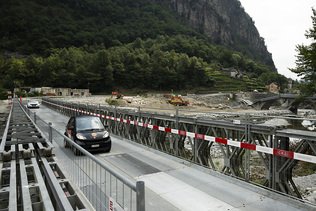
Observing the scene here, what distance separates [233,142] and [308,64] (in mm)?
22605

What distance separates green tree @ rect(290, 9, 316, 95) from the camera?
25.3 m

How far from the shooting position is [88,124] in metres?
12.9

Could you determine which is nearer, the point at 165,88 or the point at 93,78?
the point at 93,78

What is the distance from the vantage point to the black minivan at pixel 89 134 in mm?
12062

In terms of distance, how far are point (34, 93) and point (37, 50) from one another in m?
100

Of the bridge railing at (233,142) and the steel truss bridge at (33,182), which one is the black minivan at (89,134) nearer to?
the bridge railing at (233,142)

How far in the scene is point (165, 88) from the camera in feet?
393

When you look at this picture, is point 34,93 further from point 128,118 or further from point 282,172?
point 282,172

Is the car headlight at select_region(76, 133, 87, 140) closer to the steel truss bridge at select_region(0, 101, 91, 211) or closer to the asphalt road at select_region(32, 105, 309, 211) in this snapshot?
the asphalt road at select_region(32, 105, 309, 211)

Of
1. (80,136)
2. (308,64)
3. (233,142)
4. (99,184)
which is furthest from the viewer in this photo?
(308,64)

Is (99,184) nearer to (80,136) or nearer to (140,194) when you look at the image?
(140,194)

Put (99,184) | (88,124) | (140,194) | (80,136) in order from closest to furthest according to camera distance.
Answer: (140,194) → (99,184) → (80,136) → (88,124)

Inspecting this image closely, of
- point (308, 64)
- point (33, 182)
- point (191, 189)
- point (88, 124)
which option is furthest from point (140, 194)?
point (308, 64)

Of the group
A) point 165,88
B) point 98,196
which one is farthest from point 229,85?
point 98,196
